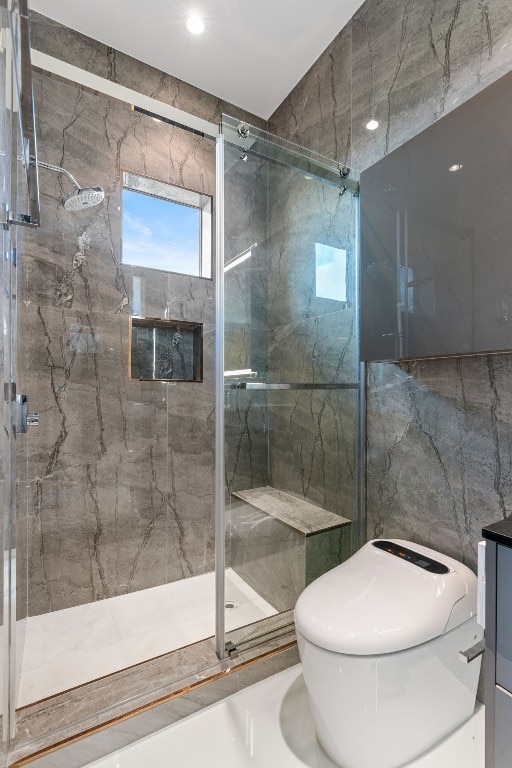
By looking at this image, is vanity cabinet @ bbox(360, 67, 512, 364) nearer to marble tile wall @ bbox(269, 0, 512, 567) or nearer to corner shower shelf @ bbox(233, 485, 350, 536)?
marble tile wall @ bbox(269, 0, 512, 567)

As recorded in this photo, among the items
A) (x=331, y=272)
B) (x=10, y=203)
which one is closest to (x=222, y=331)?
(x=331, y=272)

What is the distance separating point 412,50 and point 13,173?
1.62 meters

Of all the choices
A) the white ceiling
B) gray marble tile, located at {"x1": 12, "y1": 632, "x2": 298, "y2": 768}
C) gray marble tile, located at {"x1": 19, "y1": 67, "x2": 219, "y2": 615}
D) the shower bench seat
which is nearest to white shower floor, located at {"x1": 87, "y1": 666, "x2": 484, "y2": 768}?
gray marble tile, located at {"x1": 12, "y1": 632, "x2": 298, "y2": 768}

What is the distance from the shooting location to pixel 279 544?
1.75 m

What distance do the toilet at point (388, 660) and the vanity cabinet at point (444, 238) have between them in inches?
30.7

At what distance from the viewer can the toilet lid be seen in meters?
1.03

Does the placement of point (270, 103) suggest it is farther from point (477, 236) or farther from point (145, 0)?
point (477, 236)

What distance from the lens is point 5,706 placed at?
1121 mm

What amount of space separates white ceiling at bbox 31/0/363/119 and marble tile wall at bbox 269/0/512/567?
0.17m

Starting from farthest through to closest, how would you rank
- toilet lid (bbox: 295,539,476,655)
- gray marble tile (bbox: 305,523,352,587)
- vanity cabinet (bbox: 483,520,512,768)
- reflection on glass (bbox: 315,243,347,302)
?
reflection on glass (bbox: 315,243,347,302) → gray marble tile (bbox: 305,523,352,587) → toilet lid (bbox: 295,539,476,655) → vanity cabinet (bbox: 483,520,512,768)

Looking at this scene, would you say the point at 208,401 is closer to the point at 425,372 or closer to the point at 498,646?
the point at 425,372

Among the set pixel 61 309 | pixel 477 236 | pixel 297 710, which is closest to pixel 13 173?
pixel 61 309

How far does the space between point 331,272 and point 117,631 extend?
200 centimetres

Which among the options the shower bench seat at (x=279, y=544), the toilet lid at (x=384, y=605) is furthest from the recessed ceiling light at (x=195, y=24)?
the toilet lid at (x=384, y=605)
